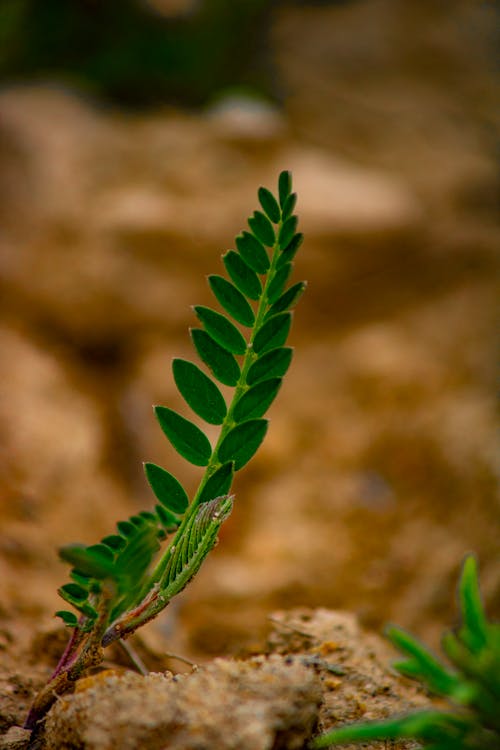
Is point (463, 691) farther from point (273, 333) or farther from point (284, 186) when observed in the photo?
point (284, 186)

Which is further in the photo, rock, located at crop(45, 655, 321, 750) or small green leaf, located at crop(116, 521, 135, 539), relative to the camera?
small green leaf, located at crop(116, 521, 135, 539)

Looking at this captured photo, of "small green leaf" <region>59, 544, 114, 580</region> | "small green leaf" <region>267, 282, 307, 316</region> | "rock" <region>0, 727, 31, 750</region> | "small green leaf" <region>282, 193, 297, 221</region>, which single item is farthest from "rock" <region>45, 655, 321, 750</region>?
"small green leaf" <region>282, 193, 297, 221</region>

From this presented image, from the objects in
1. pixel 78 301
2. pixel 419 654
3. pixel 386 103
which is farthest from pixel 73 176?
pixel 419 654

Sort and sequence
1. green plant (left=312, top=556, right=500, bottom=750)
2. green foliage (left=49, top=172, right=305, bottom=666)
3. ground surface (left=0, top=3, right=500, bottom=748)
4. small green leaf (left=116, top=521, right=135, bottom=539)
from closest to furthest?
green plant (left=312, top=556, right=500, bottom=750) < green foliage (left=49, top=172, right=305, bottom=666) < small green leaf (left=116, top=521, right=135, bottom=539) < ground surface (left=0, top=3, right=500, bottom=748)

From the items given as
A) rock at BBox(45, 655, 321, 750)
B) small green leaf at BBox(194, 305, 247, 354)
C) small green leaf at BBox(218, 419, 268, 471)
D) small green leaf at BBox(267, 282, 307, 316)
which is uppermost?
small green leaf at BBox(194, 305, 247, 354)

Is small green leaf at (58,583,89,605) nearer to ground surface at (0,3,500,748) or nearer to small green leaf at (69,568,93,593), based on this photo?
small green leaf at (69,568,93,593)

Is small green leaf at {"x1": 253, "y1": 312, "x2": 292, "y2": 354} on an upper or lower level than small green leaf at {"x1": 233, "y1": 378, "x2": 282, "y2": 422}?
upper

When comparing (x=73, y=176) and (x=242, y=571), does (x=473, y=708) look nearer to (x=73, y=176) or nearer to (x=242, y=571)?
(x=242, y=571)
